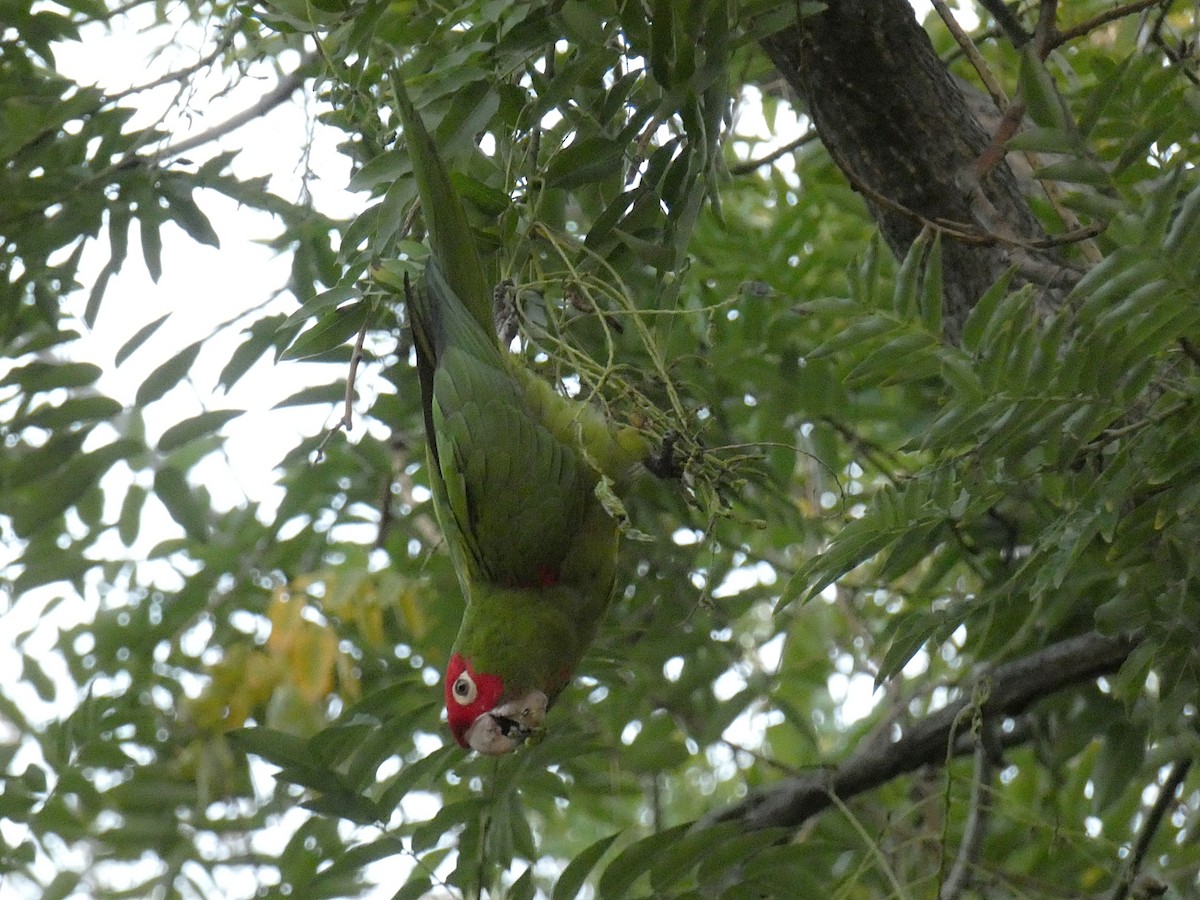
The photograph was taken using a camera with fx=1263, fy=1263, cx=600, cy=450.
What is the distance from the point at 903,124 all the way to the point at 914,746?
139cm

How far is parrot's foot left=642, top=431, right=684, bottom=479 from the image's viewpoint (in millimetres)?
2123

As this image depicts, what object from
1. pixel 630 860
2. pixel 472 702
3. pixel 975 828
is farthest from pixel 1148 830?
pixel 472 702

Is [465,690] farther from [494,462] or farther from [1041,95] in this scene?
[1041,95]

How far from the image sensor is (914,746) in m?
2.88

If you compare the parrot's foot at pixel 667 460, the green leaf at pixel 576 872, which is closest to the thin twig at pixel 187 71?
the parrot's foot at pixel 667 460

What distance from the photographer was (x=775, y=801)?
2908 mm

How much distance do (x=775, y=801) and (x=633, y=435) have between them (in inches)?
42.7

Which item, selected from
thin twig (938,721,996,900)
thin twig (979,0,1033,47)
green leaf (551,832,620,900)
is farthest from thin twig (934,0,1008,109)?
green leaf (551,832,620,900)

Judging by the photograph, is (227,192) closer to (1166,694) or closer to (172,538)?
(172,538)

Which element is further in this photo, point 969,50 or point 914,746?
point 914,746

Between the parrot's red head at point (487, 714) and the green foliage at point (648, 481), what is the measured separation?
0.06 metres

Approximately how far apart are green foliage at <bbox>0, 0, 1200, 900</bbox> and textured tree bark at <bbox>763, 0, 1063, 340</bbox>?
17 centimetres

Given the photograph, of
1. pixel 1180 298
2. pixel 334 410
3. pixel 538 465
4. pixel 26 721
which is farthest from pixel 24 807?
pixel 1180 298

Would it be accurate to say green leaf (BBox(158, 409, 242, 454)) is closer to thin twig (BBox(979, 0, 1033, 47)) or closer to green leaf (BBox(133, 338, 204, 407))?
green leaf (BBox(133, 338, 204, 407))
